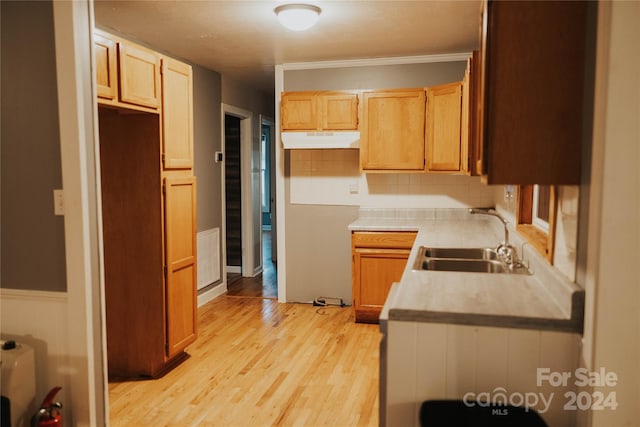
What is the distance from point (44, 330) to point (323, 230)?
314cm

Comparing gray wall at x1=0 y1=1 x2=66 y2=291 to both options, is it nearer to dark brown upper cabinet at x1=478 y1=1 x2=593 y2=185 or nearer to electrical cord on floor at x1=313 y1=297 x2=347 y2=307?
dark brown upper cabinet at x1=478 y1=1 x2=593 y2=185

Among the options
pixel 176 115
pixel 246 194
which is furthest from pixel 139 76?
pixel 246 194

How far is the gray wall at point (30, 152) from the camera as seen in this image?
7.57ft

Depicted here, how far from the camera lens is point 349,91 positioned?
4691 millimetres

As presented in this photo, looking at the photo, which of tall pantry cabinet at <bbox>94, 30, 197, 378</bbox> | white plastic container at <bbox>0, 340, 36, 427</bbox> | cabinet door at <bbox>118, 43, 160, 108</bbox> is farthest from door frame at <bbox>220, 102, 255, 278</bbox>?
white plastic container at <bbox>0, 340, 36, 427</bbox>

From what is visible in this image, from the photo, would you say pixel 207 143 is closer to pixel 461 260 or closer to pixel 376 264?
pixel 376 264

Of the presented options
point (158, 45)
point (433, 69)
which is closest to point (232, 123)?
point (158, 45)

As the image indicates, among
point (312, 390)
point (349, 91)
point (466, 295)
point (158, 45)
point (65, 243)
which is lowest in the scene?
point (312, 390)

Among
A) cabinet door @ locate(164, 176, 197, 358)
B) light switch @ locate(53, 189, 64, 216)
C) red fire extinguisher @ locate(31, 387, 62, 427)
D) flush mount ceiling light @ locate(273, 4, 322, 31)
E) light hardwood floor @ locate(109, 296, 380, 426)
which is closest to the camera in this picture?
red fire extinguisher @ locate(31, 387, 62, 427)

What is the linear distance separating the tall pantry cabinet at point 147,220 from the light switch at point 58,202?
0.98m

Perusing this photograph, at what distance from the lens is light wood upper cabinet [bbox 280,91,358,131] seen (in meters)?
4.70

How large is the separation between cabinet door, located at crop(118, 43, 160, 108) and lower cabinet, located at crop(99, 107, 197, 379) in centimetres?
16

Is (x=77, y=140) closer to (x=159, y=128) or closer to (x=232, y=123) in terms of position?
(x=159, y=128)

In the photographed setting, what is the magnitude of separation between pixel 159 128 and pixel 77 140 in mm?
1021
